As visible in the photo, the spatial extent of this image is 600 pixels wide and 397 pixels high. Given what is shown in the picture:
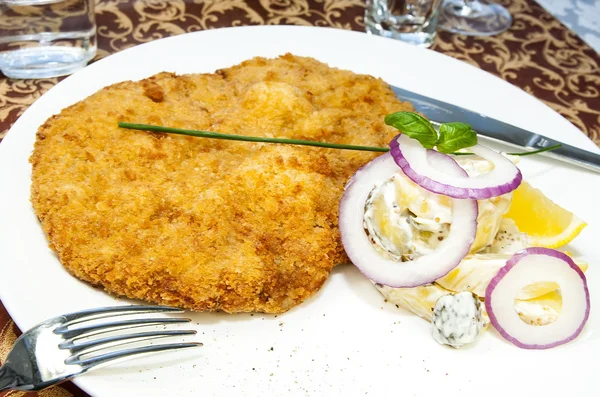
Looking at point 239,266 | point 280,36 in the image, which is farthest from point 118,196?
point 280,36

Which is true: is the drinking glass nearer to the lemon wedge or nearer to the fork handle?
the lemon wedge

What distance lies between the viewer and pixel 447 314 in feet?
7.62

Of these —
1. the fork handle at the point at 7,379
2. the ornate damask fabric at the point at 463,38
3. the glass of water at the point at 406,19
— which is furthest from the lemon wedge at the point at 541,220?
the glass of water at the point at 406,19

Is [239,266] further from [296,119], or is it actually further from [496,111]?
[496,111]

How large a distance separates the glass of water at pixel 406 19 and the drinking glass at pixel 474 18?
409 millimetres

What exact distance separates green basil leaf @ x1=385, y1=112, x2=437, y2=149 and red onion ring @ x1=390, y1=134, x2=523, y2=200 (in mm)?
45

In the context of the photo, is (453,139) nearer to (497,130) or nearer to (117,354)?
(497,130)

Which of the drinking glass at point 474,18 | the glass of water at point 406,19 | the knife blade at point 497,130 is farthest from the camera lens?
the drinking glass at point 474,18

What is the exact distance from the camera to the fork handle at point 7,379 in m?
1.88

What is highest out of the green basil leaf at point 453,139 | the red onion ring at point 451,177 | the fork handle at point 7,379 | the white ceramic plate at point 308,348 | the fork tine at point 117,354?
the green basil leaf at point 453,139

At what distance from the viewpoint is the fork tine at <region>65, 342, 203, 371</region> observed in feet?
6.53

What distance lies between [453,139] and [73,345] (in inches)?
64.1

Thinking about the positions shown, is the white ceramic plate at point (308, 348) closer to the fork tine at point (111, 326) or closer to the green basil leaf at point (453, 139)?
the fork tine at point (111, 326)

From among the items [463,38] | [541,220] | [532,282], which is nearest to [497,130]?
[541,220]
